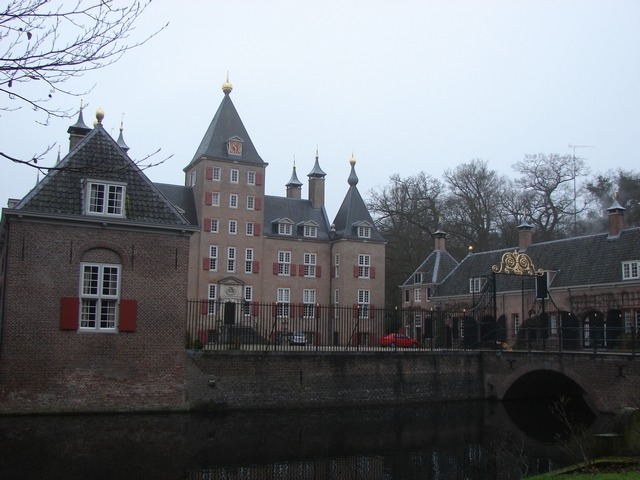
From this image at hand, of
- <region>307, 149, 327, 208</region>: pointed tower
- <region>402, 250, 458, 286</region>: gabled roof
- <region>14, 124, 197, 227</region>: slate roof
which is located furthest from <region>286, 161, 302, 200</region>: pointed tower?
<region>14, 124, 197, 227</region>: slate roof

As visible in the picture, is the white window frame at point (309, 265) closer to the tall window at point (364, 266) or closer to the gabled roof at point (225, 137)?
the tall window at point (364, 266)

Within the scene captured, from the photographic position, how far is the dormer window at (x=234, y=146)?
41.9 meters

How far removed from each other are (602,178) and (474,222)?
30.5 feet

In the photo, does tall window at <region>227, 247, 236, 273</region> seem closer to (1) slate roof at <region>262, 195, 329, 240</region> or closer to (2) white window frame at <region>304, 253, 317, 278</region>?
(1) slate roof at <region>262, 195, 329, 240</region>

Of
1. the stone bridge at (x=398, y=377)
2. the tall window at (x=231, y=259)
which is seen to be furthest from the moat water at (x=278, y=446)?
the tall window at (x=231, y=259)

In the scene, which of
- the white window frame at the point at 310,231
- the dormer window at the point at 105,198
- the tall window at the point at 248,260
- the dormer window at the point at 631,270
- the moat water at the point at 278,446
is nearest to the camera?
the moat water at the point at 278,446

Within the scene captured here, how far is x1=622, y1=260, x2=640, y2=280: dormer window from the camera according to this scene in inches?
1206

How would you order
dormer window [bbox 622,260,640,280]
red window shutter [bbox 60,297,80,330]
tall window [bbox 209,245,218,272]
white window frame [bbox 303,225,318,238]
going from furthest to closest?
white window frame [bbox 303,225,318,238]
tall window [bbox 209,245,218,272]
dormer window [bbox 622,260,640,280]
red window shutter [bbox 60,297,80,330]

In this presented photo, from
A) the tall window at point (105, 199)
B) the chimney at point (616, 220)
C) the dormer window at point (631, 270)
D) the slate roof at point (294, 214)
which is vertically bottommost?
the dormer window at point (631, 270)

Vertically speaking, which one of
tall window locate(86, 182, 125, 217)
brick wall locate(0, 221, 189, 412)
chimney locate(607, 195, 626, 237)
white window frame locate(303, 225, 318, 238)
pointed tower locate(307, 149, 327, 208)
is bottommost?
brick wall locate(0, 221, 189, 412)

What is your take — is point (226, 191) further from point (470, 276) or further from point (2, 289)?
point (2, 289)

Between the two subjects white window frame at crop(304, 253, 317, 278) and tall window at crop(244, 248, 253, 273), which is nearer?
tall window at crop(244, 248, 253, 273)

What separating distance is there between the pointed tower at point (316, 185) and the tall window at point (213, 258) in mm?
9127

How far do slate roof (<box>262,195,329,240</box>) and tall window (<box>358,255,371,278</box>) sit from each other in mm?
2774
